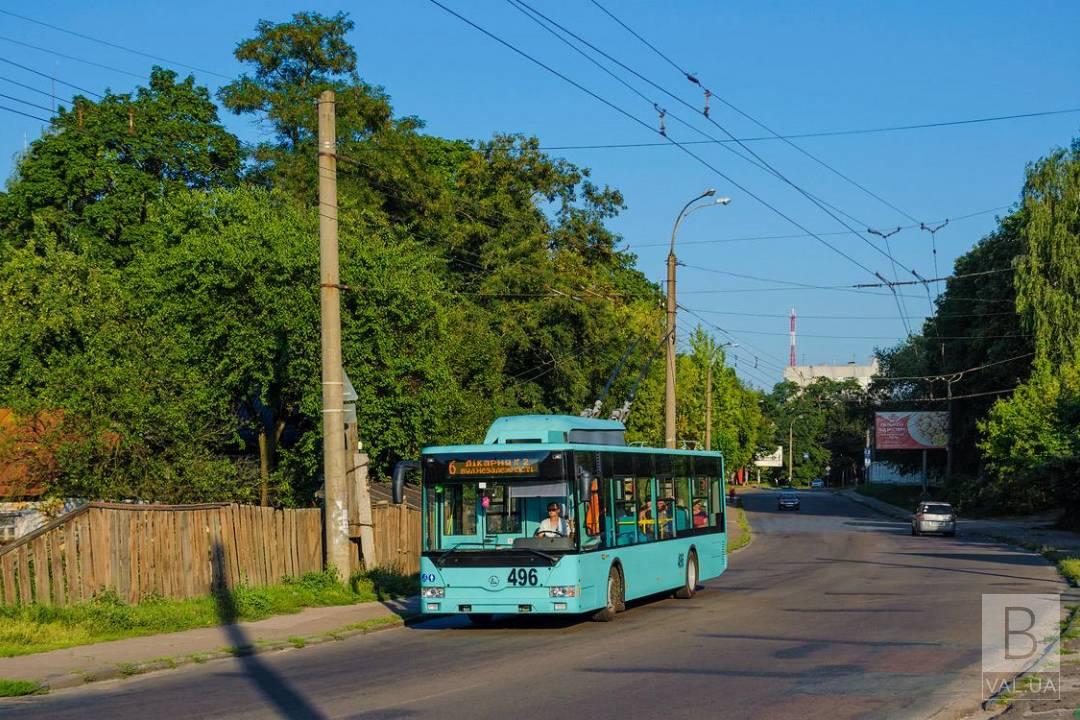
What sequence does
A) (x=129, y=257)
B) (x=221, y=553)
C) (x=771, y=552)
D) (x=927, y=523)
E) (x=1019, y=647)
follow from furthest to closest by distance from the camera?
(x=927, y=523)
(x=129, y=257)
(x=771, y=552)
(x=221, y=553)
(x=1019, y=647)

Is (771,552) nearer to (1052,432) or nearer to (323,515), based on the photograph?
(1052,432)

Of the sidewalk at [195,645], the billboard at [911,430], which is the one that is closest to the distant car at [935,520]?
the billboard at [911,430]

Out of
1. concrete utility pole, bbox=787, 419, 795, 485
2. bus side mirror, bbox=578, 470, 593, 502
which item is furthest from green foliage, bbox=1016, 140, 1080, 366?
concrete utility pole, bbox=787, 419, 795, 485

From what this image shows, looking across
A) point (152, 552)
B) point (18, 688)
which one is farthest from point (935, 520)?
point (18, 688)

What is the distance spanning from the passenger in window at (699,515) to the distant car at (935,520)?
31.0 m

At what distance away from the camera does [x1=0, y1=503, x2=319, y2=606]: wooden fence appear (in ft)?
57.4

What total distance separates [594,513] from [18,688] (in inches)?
352

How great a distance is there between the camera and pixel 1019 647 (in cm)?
1611

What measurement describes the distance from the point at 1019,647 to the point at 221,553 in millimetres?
12029

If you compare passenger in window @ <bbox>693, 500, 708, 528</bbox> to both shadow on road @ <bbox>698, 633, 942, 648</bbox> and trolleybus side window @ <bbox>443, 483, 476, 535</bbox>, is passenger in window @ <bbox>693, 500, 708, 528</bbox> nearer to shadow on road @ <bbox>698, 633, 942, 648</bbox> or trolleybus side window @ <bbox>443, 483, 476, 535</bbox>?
trolleybus side window @ <bbox>443, 483, 476, 535</bbox>

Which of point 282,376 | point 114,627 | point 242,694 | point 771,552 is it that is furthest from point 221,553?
point 771,552

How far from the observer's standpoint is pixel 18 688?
12766mm

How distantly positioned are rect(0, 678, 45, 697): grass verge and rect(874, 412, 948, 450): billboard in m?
77.1

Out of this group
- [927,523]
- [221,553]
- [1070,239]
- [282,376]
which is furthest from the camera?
[1070,239]
